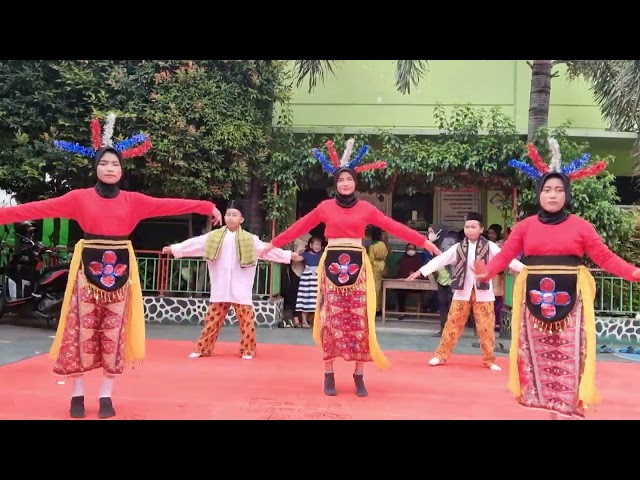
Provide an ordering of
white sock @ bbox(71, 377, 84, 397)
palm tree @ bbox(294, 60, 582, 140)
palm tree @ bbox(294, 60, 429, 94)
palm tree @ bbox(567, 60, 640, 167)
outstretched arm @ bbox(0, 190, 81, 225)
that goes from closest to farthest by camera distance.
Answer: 1. outstretched arm @ bbox(0, 190, 81, 225)
2. white sock @ bbox(71, 377, 84, 397)
3. palm tree @ bbox(567, 60, 640, 167)
4. palm tree @ bbox(294, 60, 582, 140)
5. palm tree @ bbox(294, 60, 429, 94)

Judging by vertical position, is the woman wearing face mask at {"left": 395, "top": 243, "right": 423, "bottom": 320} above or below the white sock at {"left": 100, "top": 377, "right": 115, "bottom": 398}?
above

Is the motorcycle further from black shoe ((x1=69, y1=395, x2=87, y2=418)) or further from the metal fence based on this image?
black shoe ((x1=69, y1=395, x2=87, y2=418))

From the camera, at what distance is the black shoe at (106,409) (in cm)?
387

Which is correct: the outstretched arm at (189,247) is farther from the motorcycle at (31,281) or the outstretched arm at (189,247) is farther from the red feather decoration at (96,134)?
the motorcycle at (31,281)

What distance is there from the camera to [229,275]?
21.2ft

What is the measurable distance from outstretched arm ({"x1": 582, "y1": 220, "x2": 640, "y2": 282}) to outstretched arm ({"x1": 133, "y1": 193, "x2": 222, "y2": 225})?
256 cm

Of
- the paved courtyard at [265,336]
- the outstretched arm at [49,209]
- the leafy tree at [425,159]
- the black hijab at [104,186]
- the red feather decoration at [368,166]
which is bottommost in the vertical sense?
the paved courtyard at [265,336]

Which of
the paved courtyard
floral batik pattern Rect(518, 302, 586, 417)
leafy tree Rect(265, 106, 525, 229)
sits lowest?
the paved courtyard

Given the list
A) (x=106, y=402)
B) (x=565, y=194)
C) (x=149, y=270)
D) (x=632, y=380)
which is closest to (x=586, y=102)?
(x=632, y=380)

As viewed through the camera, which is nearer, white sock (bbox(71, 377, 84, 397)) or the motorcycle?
white sock (bbox(71, 377, 84, 397))

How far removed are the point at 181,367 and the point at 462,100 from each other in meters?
6.89

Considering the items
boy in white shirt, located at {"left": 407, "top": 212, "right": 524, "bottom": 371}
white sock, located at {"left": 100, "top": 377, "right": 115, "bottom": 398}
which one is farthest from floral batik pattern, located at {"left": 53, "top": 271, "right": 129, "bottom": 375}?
boy in white shirt, located at {"left": 407, "top": 212, "right": 524, "bottom": 371}

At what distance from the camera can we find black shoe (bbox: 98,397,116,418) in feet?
12.7

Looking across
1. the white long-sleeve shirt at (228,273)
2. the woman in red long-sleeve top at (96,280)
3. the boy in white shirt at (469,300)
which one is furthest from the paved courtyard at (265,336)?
the woman in red long-sleeve top at (96,280)
